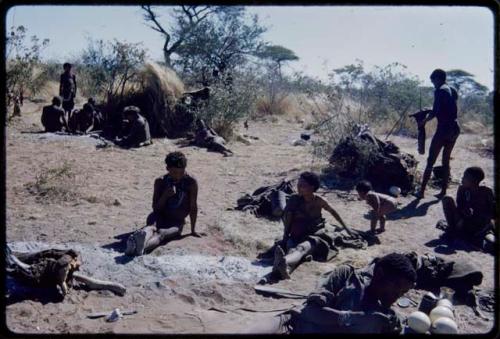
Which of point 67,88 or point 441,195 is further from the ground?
point 67,88

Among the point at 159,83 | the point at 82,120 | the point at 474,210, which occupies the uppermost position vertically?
the point at 159,83

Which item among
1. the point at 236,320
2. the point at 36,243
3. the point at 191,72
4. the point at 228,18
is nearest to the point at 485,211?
the point at 236,320

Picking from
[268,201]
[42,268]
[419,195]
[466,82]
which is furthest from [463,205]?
[466,82]

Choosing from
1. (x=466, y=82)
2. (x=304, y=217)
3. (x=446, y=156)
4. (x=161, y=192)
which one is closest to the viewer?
(x=304, y=217)

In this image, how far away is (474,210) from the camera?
23.5 ft

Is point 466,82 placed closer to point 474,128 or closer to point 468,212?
point 474,128

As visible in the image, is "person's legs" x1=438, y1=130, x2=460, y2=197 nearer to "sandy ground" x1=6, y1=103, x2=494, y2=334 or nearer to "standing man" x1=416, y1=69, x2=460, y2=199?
"standing man" x1=416, y1=69, x2=460, y2=199

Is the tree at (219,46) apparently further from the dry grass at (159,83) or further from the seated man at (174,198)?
the seated man at (174,198)

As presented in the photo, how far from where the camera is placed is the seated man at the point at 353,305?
3992 millimetres

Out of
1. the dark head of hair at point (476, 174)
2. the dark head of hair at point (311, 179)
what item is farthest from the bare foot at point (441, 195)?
the dark head of hair at point (311, 179)

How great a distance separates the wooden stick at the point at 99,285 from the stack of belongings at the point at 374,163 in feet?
20.2

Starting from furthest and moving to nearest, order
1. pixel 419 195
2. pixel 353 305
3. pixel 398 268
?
pixel 419 195 < pixel 353 305 < pixel 398 268

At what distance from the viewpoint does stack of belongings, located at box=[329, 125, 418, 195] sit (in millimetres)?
9812

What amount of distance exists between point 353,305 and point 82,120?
465 inches
